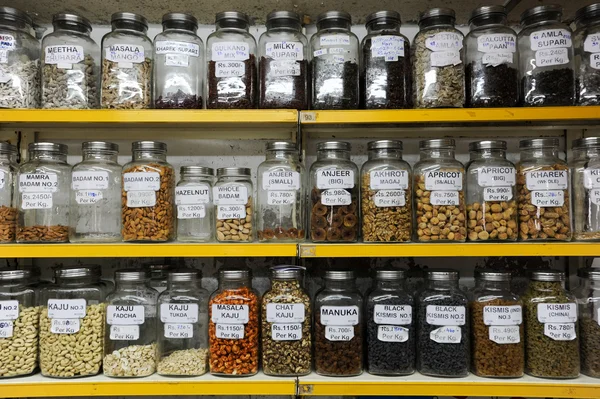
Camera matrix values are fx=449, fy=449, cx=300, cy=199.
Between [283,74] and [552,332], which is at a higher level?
[283,74]

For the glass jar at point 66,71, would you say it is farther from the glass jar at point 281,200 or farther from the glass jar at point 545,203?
the glass jar at point 545,203

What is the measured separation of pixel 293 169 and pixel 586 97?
867mm

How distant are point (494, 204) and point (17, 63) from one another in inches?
56.5

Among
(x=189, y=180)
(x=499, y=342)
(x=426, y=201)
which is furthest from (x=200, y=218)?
(x=499, y=342)

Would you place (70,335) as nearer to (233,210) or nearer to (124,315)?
(124,315)

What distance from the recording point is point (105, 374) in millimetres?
1274

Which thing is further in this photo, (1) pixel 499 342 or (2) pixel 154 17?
(2) pixel 154 17

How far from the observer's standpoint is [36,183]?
129 centimetres

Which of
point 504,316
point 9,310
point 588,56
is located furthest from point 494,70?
point 9,310

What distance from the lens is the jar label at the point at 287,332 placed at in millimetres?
1259

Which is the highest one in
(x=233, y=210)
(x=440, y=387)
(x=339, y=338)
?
(x=233, y=210)

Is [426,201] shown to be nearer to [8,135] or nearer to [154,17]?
[154,17]

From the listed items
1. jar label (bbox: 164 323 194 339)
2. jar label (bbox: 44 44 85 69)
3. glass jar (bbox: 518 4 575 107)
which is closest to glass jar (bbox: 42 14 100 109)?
jar label (bbox: 44 44 85 69)

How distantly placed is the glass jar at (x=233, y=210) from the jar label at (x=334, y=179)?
0.22 metres
